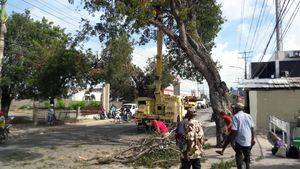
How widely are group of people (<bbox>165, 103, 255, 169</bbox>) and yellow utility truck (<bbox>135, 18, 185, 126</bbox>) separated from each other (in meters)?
19.9

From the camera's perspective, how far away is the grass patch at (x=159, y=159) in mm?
16625

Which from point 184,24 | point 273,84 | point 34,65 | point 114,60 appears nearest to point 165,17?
point 184,24

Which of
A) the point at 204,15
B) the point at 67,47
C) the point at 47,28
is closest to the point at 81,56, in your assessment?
the point at 67,47

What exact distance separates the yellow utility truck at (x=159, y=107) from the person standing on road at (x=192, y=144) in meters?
21.8

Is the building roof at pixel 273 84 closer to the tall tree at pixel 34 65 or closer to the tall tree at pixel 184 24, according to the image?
the tall tree at pixel 184 24

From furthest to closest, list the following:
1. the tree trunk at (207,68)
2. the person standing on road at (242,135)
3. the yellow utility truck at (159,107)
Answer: the yellow utility truck at (159,107) → the tree trunk at (207,68) → the person standing on road at (242,135)

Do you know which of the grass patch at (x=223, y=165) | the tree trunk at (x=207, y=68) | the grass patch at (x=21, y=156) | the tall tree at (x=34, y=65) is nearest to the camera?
the grass patch at (x=223, y=165)

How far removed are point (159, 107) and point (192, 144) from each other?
23854 mm

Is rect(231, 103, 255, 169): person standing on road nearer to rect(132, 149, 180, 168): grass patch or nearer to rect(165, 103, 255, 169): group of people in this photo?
rect(165, 103, 255, 169): group of people

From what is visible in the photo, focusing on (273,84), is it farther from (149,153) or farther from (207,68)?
(149,153)

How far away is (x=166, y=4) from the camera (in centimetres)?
2225

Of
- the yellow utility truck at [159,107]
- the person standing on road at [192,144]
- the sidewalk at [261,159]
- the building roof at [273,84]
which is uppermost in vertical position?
the building roof at [273,84]

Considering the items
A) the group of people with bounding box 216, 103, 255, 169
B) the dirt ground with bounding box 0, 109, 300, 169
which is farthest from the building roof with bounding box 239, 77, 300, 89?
the group of people with bounding box 216, 103, 255, 169

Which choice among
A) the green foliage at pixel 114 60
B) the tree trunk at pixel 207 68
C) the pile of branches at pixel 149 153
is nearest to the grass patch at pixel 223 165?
the pile of branches at pixel 149 153
